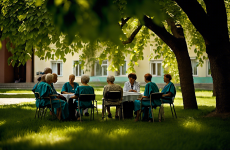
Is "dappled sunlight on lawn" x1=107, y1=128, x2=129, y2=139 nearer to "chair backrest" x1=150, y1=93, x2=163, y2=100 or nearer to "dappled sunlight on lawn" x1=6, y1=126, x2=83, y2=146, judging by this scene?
"dappled sunlight on lawn" x1=6, y1=126, x2=83, y2=146

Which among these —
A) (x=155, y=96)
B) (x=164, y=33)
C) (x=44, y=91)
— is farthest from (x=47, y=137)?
(x=164, y=33)

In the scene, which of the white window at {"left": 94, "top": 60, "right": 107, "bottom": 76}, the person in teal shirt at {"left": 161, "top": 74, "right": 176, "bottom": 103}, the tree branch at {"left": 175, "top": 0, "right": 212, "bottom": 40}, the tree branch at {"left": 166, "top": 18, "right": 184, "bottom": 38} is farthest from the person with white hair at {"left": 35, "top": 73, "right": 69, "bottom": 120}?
the white window at {"left": 94, "top": 60, "right": 107, "bottom": 76}

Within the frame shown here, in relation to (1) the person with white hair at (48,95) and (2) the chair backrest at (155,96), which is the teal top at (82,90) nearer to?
(1) the person with white hair at (48,95)

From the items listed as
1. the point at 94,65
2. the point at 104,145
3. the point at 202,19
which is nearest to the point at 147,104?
the point at 202,19

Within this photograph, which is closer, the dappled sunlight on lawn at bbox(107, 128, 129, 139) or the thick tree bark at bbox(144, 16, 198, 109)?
the dappled sunlight on lawn at bbox(107, 128, 129, 139)

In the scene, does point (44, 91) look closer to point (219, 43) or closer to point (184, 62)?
point (219, 43)

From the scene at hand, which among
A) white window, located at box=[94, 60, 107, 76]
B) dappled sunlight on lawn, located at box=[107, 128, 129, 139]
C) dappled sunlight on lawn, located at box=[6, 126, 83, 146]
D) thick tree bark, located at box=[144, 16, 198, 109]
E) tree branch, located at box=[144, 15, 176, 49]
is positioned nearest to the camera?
dappled sunlight on lawn, located at box=[6, 126, 83, 146]

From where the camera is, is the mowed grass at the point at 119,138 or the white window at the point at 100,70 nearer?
the mowed grass at the point at 119,138

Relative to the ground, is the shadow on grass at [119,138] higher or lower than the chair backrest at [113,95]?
lower

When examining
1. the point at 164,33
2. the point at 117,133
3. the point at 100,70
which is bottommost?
the point at 117,133

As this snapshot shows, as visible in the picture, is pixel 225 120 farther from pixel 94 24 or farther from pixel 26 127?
pixel 94 24

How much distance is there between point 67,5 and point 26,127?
5.75 meters

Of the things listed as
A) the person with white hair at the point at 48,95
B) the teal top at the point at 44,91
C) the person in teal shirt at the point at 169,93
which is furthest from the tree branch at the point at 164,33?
the teal top at the point at 44,91

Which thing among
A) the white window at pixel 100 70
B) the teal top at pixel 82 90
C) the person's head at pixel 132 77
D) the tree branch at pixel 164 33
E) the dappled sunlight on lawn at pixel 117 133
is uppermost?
the tree branch at pixel 164 33
